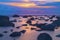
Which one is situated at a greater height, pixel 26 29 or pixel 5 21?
pixel 5 21

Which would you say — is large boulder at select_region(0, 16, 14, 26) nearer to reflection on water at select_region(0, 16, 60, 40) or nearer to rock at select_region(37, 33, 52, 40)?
reflection on water at select_region(0, 16, 60, 40)

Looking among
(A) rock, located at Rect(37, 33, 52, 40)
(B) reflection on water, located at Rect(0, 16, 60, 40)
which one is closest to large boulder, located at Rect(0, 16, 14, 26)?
(B) reflection on water, located at Rect(0, 16, 60, 40)

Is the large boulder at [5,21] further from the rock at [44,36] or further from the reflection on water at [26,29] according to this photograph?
the rock at [44,36]

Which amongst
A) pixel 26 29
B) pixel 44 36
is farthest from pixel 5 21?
pixel 44 36

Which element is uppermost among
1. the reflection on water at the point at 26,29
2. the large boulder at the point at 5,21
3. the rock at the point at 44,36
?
the large boulder at the point at 5,21

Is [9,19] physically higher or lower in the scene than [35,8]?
lower

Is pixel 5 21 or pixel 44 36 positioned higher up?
pixel 5 21

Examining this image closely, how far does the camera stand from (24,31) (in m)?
1.53

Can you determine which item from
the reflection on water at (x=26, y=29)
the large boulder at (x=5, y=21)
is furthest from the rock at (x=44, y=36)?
the large boulder at (x=5, y=21)

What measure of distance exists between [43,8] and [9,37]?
1.62ft

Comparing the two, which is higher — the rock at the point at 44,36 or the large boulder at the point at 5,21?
the large boulder at the point at 5,21

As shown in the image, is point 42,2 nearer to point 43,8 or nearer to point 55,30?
point 43,8

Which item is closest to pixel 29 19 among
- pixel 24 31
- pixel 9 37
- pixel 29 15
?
pixel 29 15

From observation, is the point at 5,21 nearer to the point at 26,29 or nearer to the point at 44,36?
the point at 26,29
